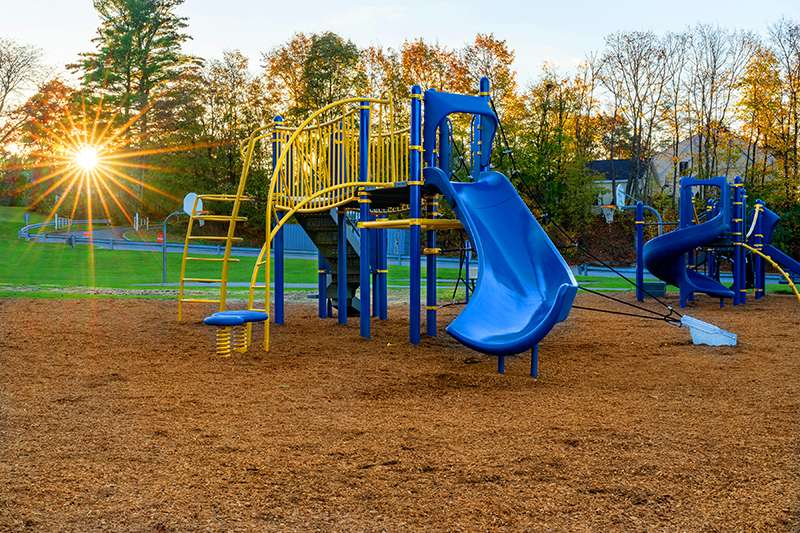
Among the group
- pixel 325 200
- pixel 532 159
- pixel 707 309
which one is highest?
pixel 532 159

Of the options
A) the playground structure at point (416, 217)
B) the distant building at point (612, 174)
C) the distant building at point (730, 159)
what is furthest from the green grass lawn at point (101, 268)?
the distant building at point (730, 159)

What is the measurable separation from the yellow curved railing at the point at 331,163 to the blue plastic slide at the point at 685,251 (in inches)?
Result: 331

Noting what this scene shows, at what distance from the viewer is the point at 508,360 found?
880 cm

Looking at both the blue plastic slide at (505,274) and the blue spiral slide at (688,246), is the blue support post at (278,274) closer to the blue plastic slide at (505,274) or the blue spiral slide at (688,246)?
the blue plastic slide at (505,274)

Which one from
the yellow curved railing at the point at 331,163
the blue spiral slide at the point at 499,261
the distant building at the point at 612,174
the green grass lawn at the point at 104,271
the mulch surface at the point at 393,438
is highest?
the distant building at the point at 612,174

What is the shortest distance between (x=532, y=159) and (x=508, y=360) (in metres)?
34.5

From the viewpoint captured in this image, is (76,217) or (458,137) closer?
(458,137)

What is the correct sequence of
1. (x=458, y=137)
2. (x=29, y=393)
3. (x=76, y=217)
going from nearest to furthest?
(x=29, y=393)
(x=458, y=137)
(x=76, y=217)

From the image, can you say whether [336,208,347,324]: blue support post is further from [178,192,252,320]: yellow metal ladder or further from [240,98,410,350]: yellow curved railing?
[178,192,252,320]: yellow metal ladder

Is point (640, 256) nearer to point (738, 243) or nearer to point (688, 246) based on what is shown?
point (688, 246)

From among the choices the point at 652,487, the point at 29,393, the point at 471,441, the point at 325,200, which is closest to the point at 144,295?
the point at 325,200

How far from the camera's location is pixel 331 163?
1107 centimetres

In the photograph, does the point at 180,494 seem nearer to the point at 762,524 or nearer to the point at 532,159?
the point at 762,524

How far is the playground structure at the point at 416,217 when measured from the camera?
25.4ft
